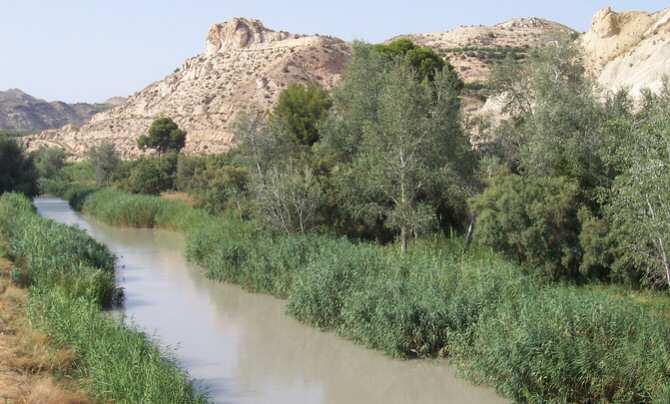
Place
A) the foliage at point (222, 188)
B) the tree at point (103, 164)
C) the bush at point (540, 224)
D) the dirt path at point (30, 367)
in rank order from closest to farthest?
the dirt path at point (30, 367)
the bush at point (540, 224)
the foliage at point (222, 188)
the tree at point (103, 164)

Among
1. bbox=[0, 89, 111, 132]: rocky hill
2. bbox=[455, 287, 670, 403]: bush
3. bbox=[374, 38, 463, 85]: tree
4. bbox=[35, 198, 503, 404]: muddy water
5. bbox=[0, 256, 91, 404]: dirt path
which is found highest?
bbox=[0, 89, 111, 132]: rocky hill

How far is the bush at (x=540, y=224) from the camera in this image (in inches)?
765

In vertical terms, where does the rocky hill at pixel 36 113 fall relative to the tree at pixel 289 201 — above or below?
above

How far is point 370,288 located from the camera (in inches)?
669

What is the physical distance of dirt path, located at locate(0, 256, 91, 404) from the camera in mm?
10734

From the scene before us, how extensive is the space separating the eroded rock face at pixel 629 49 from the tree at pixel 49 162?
5246cm

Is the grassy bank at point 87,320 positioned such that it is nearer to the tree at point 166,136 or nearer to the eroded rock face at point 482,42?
the tree at point 166,136

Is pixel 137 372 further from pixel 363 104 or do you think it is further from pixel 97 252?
pixel 363 104

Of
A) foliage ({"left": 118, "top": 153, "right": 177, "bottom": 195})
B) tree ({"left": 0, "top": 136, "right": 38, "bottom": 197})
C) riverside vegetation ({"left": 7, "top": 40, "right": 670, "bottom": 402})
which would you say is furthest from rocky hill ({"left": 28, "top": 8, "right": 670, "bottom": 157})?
riverside vegetation ({"left": 7, "top": 40, "right": 670, "bottom": 402})

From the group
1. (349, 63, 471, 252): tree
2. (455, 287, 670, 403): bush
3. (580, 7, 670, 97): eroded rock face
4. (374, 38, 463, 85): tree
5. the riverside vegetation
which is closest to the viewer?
(455, 287, 670, 403): bush

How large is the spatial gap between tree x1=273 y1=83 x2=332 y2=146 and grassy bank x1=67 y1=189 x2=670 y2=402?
15724 millimetres

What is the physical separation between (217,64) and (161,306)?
7608 cm

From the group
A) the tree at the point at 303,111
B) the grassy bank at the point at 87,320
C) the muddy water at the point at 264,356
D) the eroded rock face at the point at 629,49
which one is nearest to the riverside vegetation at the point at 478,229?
the muddy water at the point at 264,356

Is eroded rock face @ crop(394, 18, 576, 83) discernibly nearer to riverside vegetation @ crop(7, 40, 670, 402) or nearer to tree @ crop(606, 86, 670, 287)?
riverside vegetation @ crop(7, 40, 670, 402)
